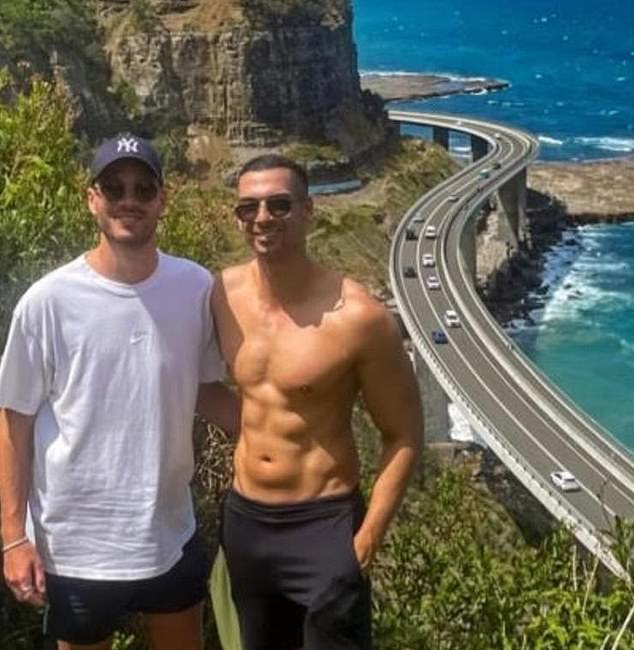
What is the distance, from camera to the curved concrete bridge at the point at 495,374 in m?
32.7

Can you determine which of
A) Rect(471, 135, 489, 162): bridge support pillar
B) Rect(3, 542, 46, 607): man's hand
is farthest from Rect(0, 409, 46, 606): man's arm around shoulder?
Rect(471, 135, 489, 162): bridge support pillar

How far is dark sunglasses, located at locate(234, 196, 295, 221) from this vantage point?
216 inches

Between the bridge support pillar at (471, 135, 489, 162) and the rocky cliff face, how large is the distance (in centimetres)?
2073

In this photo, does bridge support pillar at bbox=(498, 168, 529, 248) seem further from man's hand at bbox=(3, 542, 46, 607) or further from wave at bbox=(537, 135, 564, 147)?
man's hand at bbox=(3, 542, 46, 607)

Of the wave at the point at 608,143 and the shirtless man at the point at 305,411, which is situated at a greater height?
the shirtless man at the point at 305,411

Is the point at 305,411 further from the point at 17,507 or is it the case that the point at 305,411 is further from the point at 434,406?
the point at 434,406

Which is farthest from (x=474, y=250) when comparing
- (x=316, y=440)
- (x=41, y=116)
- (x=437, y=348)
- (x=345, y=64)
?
(x=316, y=440)

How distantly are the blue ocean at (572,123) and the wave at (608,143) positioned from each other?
0.16 metres

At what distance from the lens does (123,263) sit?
5.44m

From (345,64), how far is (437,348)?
3764cm

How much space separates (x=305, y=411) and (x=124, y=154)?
1354mm

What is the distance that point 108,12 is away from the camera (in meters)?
73.0

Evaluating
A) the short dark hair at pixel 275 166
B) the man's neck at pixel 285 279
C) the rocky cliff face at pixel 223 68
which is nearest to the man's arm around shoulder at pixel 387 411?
the man's neck at pixel 285 279

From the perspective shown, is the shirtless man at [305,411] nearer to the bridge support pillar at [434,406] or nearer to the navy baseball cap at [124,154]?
the navy baseball cap at [124,154]
